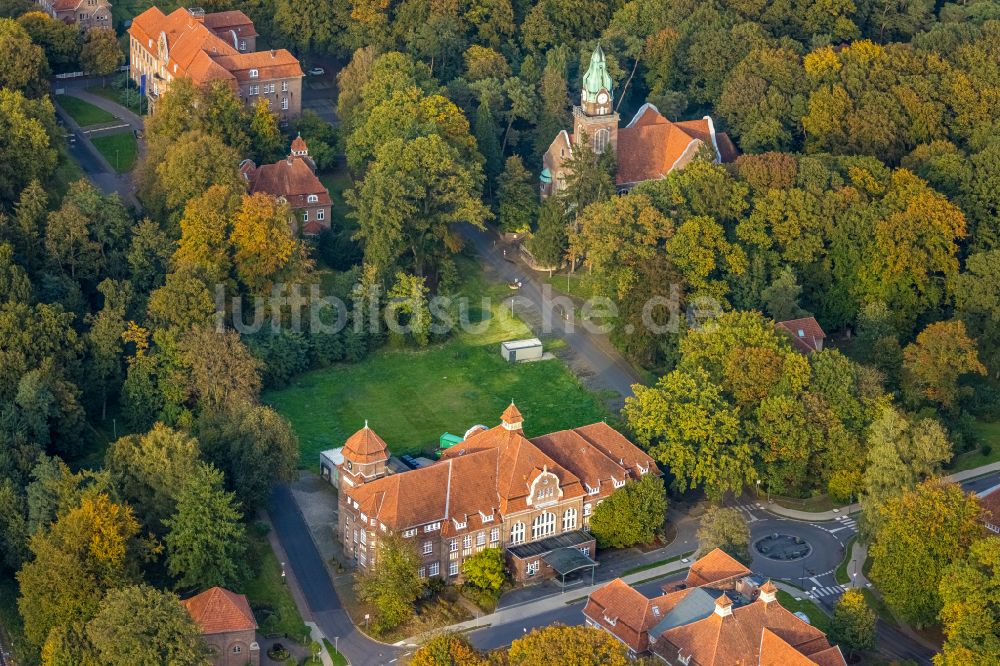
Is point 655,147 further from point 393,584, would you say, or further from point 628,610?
point 393,584

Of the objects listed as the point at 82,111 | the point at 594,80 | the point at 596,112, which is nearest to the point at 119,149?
the point at 82,111

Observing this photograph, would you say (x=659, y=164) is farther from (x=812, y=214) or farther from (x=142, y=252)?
(x=142, y=252)

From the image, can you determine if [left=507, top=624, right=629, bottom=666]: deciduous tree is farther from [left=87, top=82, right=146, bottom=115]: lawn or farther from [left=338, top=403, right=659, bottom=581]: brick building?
[left=87, top=82, right=146, bottom=115]: lawn

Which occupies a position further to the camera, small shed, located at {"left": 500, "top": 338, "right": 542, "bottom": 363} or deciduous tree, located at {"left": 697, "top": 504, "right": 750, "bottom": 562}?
small shed, located at {"left": 500, "top": 338, "right": 542, "bottom": 363}

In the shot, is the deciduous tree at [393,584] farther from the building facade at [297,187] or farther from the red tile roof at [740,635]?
the building facade at [297,187]

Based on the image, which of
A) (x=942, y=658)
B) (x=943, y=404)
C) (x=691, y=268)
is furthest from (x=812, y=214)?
(x=942, y=658)

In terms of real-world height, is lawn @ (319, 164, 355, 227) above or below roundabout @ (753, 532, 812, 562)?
above

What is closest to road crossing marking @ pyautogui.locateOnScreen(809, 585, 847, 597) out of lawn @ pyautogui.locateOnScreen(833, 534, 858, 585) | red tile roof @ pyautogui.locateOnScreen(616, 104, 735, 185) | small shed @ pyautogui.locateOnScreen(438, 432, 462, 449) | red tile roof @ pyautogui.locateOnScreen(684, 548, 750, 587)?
lawn @ pyautogui.locateOnScreen(833, 534, 858, 585)
